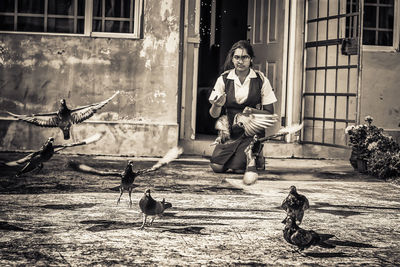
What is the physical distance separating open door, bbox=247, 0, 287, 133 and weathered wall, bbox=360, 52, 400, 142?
3.76 ft

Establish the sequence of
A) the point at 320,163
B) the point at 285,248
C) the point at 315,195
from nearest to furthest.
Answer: the point at 285,248, the point at 315,195, the point at 320,163

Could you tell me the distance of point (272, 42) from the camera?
1016cm

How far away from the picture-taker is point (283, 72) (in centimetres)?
995

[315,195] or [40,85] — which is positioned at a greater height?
[40,85]

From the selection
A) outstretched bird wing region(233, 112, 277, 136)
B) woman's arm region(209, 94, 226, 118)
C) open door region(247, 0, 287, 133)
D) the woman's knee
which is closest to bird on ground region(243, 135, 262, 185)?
outstretched bird wing region(233, 112, 277, 136)

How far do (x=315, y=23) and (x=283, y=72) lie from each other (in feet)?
2.68

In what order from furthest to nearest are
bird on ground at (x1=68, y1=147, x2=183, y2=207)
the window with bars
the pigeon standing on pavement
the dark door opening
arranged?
the dark door opening, the window with bars, the pigeon standing on pavement, bird on ground at (x1=68, y1=147, x2=183, y2=207)

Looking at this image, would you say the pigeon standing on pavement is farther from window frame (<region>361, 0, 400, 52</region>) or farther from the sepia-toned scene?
window frame (<region>361, 0, 400, 52</region>)

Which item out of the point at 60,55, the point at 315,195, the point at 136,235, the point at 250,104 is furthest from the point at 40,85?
the point at 136,235

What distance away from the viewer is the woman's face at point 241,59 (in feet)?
25.3

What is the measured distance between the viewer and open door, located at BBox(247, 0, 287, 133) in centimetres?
998

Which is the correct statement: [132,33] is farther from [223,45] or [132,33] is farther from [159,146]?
[223,45]

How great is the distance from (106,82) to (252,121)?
2586mm

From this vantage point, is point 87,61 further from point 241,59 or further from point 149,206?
point 149,206
